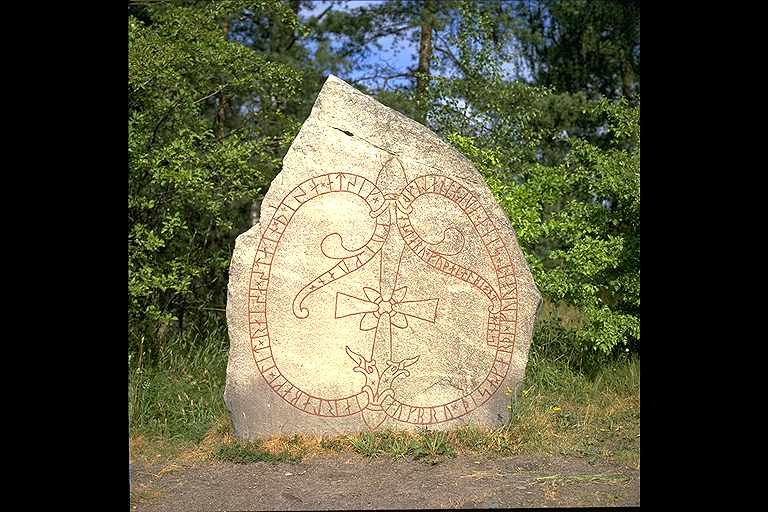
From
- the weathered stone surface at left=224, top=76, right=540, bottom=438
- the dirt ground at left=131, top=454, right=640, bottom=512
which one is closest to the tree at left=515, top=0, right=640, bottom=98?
the weathered stone surface at left=224, top=76, right=540, bottom=438

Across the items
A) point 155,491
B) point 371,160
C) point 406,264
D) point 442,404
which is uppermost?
point 371,160

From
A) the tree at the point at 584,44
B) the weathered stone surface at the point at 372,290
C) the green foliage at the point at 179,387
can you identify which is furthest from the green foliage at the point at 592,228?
the tree at the point at 584,44

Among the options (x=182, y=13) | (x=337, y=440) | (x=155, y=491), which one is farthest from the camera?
(x=182, y=13)

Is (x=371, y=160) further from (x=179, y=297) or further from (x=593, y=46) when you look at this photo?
(x=593, y=46)

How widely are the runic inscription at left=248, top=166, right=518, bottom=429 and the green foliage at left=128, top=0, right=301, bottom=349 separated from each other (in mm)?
1493

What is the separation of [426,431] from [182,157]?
111 inches

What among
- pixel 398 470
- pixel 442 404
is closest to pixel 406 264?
pixel 442 404

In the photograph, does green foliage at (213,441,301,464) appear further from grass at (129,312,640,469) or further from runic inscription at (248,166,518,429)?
runic inscription at (248,166,518,429)

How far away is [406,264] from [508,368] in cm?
91

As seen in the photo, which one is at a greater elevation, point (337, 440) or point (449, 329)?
point (449, 329)

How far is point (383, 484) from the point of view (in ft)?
15.4

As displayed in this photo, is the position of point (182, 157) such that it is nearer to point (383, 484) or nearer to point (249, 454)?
point (249, 454)

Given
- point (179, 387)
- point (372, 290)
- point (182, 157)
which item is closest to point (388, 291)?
point (372, 290)

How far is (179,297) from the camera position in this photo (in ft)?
24.8
